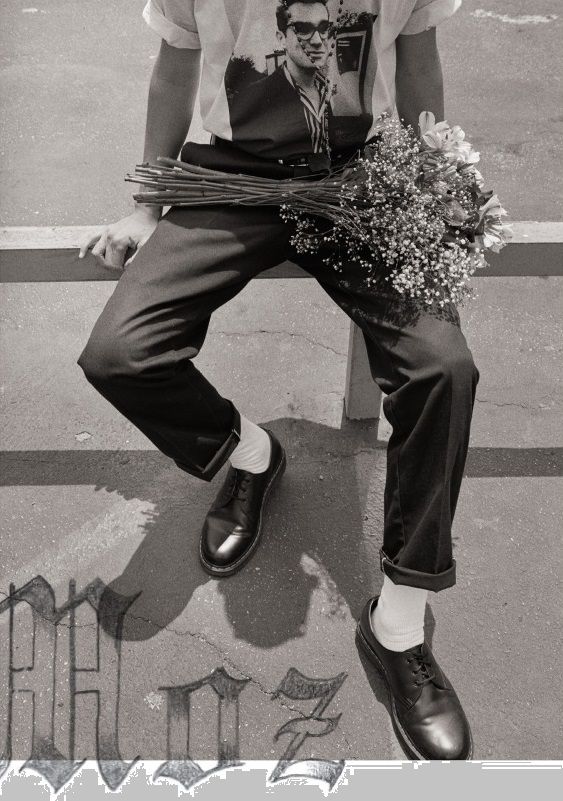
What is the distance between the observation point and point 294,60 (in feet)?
7.12

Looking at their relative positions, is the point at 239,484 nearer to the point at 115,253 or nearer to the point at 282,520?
the point at 282,520

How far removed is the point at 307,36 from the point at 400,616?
1577mm

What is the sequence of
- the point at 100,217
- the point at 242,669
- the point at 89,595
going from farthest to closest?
the point at 100,217, the point at 89,595, the point at 242,669

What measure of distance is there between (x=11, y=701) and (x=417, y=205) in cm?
174

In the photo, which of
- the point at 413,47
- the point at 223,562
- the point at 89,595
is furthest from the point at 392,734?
the point at 413,47

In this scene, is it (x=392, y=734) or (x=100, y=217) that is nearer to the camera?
(x=392, y=734)

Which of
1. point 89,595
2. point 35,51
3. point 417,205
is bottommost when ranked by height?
point 89,595

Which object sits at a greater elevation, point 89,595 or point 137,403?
point 137,403

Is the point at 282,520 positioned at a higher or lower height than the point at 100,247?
lower

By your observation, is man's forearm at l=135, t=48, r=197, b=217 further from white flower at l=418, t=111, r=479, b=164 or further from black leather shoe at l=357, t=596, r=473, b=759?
black leather shoe at l=357, t=596, r=473, b=759

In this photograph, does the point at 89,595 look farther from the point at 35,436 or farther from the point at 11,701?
the point at 35,436

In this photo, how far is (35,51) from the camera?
534 cm

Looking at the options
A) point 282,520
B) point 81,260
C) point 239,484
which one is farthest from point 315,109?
point 282,520

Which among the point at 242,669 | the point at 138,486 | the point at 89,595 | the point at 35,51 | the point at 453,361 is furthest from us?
the point at 35,51
